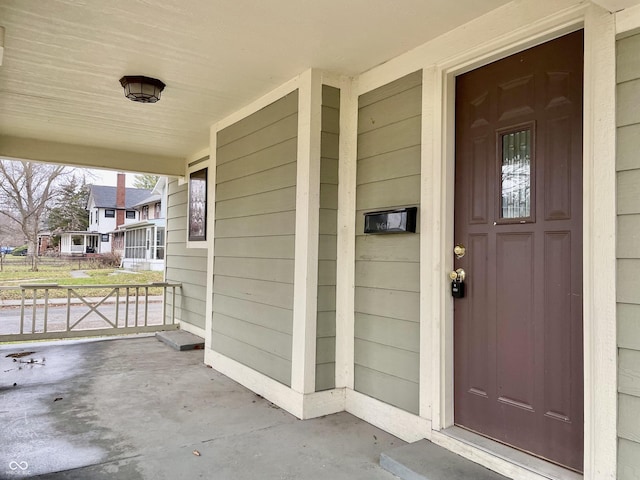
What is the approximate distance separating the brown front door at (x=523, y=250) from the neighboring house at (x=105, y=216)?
2542 cm

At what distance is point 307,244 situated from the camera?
2850mm

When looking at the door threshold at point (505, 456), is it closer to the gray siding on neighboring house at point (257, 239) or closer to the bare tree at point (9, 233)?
the gray siding on neighboring house at point (257, 239)

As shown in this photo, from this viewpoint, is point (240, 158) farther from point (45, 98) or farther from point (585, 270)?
point (585, 270)

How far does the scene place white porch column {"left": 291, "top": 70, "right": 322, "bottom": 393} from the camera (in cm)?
283

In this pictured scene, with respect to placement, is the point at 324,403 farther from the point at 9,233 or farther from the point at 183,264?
the point at 9,233

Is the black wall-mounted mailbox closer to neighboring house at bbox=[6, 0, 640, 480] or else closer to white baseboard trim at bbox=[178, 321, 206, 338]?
neighboring house at bbox=[6, 0, 640, 480]

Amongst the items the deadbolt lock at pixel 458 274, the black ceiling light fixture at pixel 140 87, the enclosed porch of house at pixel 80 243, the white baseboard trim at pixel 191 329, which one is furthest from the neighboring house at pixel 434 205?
the enclosed porch of house at pixel 80 243

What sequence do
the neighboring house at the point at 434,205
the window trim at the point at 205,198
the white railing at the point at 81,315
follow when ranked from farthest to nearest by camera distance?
1. the window trim at the point at 205,198
2. the white railing at the point at 81,315
3. the neighboring house at the point at 434,205

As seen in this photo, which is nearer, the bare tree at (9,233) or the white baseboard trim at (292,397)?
the white baseboard trim at (292,397)

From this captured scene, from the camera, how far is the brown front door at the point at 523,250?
1.86 meters

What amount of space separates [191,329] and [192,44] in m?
3.98

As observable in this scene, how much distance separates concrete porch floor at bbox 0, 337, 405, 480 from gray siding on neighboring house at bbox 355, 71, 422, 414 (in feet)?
1.29

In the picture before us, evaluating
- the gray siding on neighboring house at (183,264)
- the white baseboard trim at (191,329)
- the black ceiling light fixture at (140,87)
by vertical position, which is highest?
the black ceiling light fixture at (140,87)

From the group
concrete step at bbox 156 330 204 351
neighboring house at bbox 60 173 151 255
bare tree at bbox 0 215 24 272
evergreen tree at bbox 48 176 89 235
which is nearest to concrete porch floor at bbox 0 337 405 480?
concrete step at bbox 156 330 204 351
